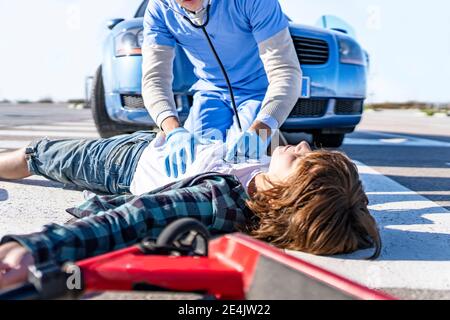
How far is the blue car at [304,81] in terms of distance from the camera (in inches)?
166

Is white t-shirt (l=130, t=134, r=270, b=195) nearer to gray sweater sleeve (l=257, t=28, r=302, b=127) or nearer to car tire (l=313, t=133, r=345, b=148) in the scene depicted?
gray sweater sleeve (l=257, t=28, r=302, b=127)

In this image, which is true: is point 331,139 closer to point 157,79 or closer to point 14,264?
point 157,79

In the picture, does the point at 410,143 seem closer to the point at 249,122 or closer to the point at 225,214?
the point at 249,122

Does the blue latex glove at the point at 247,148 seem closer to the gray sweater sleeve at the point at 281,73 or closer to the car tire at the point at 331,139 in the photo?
the gray sweater sleeve at the point at 281,73

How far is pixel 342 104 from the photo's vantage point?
193 inches

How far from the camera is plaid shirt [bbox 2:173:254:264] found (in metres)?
1.51

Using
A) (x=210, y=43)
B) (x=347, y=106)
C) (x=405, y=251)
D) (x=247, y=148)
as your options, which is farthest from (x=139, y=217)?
(x=347, y=106)

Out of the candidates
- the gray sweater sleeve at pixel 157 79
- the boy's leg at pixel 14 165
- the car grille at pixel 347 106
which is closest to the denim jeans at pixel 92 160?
the boy's leg at pixel 14 165

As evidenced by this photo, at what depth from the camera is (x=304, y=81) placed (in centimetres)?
454

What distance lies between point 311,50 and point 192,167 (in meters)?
2.62

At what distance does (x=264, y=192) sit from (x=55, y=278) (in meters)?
1.04

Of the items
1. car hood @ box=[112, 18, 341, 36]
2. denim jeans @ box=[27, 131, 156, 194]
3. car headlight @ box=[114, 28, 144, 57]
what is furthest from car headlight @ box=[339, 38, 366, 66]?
denim jeans @ box=[27, 131, 156, 194]

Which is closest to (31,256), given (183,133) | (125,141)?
(183,133)

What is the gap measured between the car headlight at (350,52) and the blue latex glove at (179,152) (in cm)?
268
